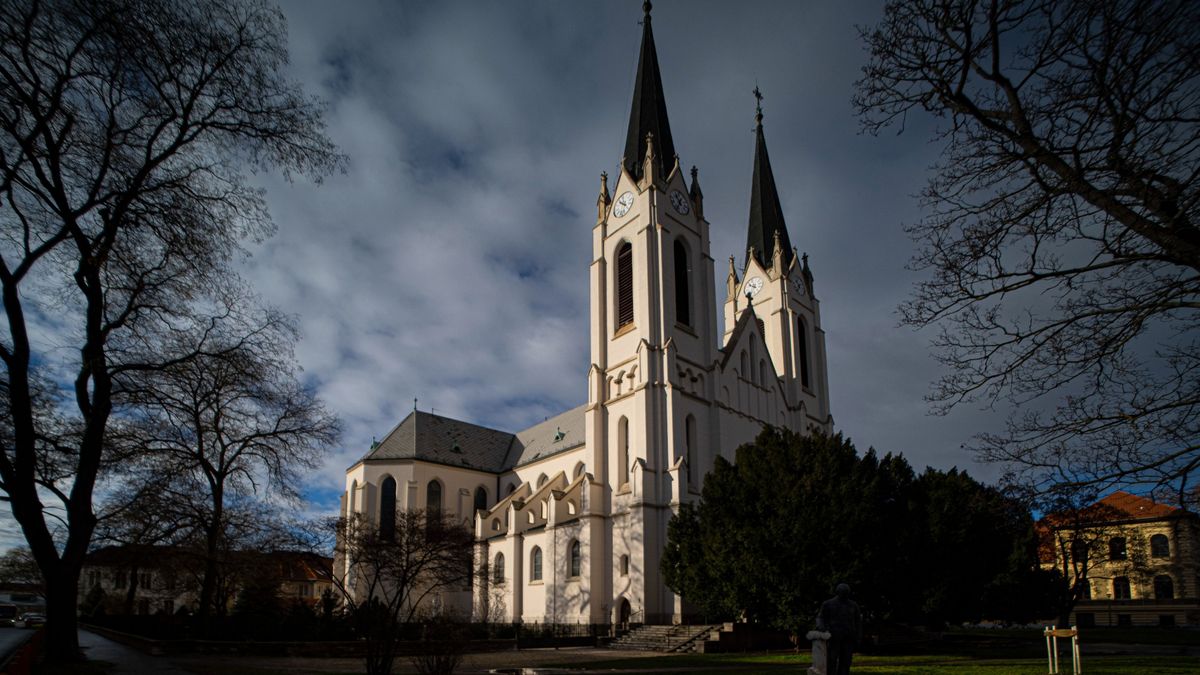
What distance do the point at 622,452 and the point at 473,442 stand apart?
2120 centimetres

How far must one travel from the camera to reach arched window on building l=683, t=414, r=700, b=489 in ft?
123

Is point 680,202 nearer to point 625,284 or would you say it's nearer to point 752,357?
point 625,284

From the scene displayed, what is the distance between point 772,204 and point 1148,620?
126 ft

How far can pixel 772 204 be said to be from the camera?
53594 millimetres

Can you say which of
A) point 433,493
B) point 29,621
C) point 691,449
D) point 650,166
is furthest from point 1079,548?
point 29,621

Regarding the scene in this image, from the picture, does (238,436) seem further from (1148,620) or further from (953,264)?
(1148,620)

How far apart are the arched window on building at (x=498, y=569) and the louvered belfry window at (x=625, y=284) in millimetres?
15781

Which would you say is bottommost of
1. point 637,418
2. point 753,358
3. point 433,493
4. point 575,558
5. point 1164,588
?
point 1164,588

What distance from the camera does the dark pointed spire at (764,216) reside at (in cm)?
5194

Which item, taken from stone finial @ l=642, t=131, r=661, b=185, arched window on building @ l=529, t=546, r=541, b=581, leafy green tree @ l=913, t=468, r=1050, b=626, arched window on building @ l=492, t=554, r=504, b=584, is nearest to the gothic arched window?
stone finial @ l=642, t=131, r=661, b=185

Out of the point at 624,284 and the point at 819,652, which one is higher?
the point at 624,284

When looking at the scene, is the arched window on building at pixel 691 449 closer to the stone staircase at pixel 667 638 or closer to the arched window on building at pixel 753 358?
the arched window on building at pixel 753 358

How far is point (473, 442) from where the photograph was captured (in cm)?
5619

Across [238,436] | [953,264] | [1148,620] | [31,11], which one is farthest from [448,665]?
[1148,620]
